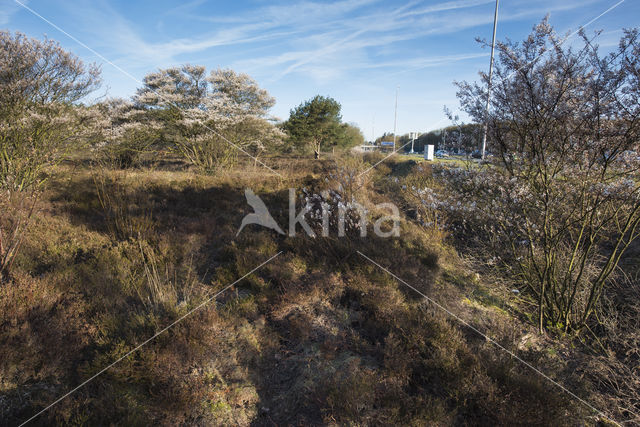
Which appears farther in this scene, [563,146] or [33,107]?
[33,107]

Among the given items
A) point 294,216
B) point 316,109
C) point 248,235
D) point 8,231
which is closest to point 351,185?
point 294,216

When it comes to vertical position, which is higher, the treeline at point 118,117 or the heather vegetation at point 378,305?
the treeline at point 118,117

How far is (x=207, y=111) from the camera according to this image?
1290 centimetres

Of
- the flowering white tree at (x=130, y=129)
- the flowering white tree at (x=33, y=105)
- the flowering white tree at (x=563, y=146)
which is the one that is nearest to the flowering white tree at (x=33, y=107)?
the flowering white tree at (x=33, y=105)

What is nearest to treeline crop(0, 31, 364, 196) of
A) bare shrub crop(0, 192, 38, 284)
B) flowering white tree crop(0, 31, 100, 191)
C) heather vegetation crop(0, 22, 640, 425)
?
flowering white tree crop(0, 31, 100, 191)

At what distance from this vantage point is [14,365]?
2805 millimetres

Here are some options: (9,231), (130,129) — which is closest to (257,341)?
(9,231)

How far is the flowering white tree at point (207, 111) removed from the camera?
12945mm

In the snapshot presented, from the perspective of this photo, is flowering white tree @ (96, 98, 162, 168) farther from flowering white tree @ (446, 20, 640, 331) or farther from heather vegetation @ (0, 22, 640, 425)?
flowering white tree @ (446, 20, 640, 331)

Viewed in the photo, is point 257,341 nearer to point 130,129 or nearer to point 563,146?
point 563,146

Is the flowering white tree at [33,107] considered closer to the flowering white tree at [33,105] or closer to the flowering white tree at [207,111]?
the flowering white tree at [33,105]

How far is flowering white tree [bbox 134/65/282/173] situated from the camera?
12945mm

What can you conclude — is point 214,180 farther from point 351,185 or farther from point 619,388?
point 619,388

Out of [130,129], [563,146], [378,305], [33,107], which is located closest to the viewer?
[563,146]
